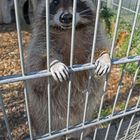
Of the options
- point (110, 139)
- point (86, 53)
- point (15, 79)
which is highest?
point (15, 79)

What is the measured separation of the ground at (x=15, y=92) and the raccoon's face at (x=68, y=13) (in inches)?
40.7

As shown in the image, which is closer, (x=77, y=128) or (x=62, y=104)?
(x=77, y=128)

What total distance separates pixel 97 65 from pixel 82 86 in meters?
0.55

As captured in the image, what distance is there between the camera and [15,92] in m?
2.99

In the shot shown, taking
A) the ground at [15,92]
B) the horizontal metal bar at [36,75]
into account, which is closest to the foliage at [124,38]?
the ground at [15,92]

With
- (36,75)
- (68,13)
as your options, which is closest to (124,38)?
(68,13)

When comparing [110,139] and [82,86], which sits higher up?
[82,86]

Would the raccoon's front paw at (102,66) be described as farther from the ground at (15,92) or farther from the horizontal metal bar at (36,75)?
the ground at (15,92)

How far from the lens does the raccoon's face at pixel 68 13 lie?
5.49ft

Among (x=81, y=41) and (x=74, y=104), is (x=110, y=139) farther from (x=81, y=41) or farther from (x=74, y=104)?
(x=81, y=41)

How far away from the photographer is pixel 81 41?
196cm

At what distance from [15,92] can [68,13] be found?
5.17 feet

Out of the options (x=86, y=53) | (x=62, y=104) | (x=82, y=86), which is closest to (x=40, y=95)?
(x=62, y=104)

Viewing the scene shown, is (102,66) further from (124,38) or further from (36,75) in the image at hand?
→ (124,38)
